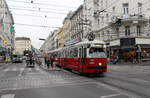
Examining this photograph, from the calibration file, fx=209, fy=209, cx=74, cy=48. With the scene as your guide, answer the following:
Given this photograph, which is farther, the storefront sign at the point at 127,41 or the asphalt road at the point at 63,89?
the storefront sign at the point at 127,41

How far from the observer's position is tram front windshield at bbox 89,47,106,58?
1669 cm

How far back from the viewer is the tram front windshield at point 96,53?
16.7 m

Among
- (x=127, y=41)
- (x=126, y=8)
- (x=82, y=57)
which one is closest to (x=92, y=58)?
(x=82, y=57)

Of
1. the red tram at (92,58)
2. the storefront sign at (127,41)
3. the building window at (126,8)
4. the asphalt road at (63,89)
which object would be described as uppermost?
the building window at (126,8)

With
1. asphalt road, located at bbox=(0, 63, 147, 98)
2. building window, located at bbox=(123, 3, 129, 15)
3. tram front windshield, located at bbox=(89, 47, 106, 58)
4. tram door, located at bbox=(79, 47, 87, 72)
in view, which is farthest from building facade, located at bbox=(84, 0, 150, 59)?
asphalt road, located at bbox=(0, 63, 147, 98)

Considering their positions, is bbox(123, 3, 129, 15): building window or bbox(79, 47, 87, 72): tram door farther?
bbox(123, 3, 129, 15): building window

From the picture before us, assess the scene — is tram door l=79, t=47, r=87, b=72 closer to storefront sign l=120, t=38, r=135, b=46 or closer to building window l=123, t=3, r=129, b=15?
storefront sign l=120, t=38, r=135, b=46

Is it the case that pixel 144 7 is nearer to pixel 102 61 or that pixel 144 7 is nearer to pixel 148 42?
pixel 148 42

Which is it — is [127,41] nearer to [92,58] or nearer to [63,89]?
[92,58]

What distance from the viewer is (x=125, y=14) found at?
36.0 meters

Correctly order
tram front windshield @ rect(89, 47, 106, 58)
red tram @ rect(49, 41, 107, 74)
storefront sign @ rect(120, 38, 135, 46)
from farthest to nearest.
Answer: storefront sign @ rect(120, 38, 135, 46), tram front windshield @ rect(89, 47, 106, 58), red tram @ rect(49, 41, 107, 74)

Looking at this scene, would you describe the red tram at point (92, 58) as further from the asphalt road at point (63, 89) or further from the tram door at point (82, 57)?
the asphalt road at point (63, 89)

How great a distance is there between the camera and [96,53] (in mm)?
16891

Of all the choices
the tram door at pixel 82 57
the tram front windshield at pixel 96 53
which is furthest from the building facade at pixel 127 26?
the tram door at pixel 82 57
